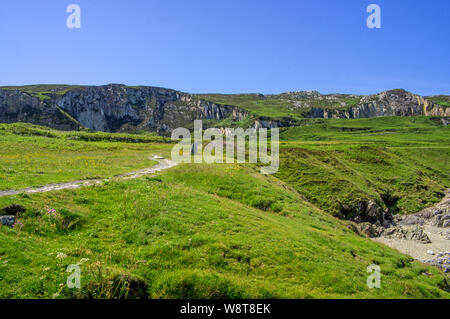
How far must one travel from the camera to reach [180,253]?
15.5 m

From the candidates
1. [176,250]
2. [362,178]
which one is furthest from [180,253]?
[362,178]

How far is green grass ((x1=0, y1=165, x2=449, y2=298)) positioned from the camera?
12.4 metres

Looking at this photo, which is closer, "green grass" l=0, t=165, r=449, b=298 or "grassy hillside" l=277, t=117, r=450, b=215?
"green grass" l=0, t=165, r=449, b=298

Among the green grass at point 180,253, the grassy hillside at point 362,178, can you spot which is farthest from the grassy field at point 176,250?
the grassy hillside at point 362,178

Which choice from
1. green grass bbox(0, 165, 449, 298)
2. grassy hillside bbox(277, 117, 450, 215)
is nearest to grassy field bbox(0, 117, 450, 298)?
green grass bbox(0, 165, 449, 298)

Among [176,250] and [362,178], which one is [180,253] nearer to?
[176,250]

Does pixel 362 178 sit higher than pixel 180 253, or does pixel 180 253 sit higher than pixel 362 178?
pixel 180 253

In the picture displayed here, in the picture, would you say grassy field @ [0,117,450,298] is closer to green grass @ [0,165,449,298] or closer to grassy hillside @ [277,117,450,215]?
green grass @ [0,165,449,298]

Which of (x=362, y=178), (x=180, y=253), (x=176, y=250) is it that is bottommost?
(x=362, y=178)

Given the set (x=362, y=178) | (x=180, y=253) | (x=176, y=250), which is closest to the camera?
(x=180, y=253)

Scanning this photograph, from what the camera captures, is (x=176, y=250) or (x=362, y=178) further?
(x=362, y=178)
